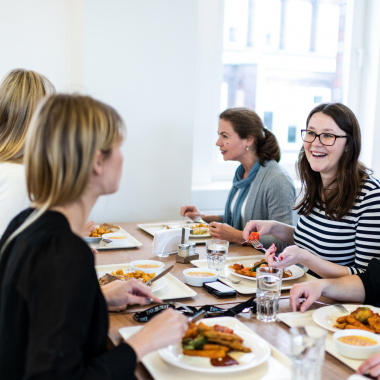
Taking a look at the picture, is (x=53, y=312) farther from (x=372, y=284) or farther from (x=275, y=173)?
(x=275, y=173)

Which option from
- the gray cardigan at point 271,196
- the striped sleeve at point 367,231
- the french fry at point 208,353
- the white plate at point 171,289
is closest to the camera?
the french fry at point 208,353

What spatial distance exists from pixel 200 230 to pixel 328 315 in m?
1.17

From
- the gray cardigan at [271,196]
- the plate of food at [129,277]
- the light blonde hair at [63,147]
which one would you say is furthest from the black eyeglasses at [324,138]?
the light blonde hair at [63,147]

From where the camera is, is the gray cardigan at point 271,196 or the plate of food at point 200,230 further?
the gray cardigan at point 271,196

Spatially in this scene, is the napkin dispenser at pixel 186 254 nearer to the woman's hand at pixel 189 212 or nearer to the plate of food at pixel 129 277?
the plate of food at pixel 129 277

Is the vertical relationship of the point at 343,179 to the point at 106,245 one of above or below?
above

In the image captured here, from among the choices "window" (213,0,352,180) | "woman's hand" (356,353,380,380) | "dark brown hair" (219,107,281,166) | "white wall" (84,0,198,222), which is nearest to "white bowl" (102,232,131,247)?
"white wall" (84,0,198,222)

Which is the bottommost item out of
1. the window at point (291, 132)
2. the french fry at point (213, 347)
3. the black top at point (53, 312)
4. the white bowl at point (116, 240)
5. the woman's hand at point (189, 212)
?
the woman's hand at point (189, 212)

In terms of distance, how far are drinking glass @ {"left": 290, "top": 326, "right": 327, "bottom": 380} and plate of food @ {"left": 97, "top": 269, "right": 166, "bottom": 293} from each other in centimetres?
64

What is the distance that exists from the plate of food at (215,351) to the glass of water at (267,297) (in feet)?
0.61

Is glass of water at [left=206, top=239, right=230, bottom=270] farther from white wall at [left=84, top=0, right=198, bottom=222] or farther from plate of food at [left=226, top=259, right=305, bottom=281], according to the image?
white wall at [left=84, top=0, right=198, bottom=222]

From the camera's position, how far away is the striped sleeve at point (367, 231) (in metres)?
1.76

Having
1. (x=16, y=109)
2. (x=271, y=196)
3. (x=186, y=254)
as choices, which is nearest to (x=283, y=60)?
(x=271, y=196)

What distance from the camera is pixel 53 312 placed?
85 centimetres
